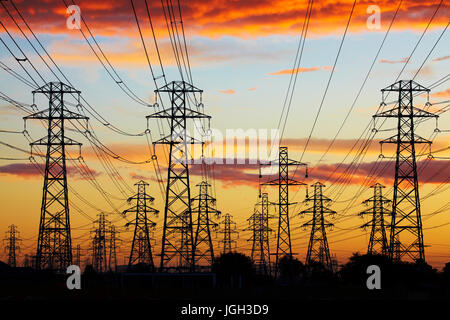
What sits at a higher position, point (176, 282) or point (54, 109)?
point (54, 109)
